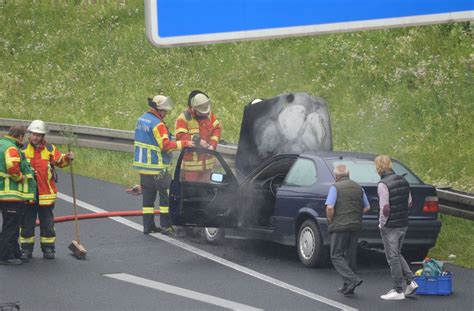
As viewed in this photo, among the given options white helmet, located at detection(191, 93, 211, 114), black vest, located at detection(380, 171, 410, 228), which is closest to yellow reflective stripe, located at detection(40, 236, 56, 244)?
white helmet, located at detection(191, 93, 211, 114)

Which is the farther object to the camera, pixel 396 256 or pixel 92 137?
pixel 92 137

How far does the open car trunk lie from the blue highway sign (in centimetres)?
1242

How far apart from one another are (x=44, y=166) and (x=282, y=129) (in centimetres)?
351

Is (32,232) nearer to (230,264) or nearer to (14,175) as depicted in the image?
(14,175)

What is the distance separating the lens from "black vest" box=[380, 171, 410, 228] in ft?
37.3

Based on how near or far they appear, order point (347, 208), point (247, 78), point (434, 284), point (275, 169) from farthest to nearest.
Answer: point (247, 78) < point (275, 169) < point (347, 208) < point (434, 284)

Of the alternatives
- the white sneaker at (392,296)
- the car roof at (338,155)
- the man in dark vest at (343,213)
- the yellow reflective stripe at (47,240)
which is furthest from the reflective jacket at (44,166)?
the white sneaker at (392,296)

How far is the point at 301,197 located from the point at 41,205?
3.26 metres

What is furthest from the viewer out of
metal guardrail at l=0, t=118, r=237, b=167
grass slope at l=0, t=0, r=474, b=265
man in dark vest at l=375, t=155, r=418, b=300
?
metal guardrail at l=0, t=118, r=237, b=167

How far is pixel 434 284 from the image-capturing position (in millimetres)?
11375

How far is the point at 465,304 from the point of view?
1082 centimetres

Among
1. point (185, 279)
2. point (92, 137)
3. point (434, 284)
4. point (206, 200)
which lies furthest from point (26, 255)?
point (92, 137)

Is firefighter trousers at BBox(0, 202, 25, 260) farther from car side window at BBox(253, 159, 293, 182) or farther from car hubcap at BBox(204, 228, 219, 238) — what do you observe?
car side window at BBox(253, 159, 293, 182)

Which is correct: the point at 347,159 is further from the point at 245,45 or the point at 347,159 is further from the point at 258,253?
the point at 245,45
